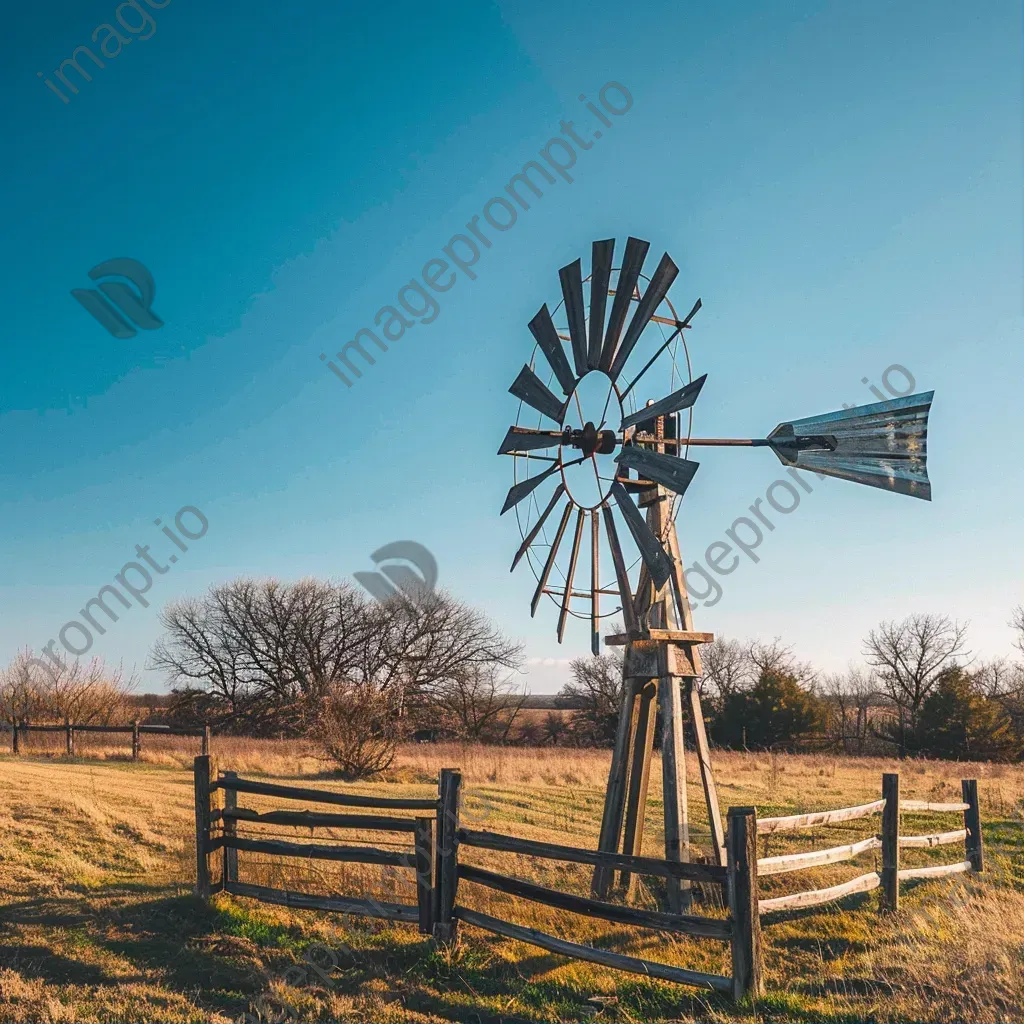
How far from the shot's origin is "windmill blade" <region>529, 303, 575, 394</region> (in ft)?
28.4

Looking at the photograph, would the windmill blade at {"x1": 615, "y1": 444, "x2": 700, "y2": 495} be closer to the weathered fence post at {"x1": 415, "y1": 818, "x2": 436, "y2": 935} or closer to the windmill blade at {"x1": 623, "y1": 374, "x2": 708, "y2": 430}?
the windmill blade at {"x1": 623, "y1": 374, "x2": 708, "y2": 430}

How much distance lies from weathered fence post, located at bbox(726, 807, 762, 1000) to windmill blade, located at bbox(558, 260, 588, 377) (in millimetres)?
4511

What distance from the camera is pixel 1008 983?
552 centimetres

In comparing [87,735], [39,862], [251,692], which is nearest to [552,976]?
[39,862]

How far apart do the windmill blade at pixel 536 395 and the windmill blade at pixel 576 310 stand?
1.46ft

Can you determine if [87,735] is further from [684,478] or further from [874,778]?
[684,478]

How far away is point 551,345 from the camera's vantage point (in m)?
8.76

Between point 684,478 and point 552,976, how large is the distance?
4013 mm

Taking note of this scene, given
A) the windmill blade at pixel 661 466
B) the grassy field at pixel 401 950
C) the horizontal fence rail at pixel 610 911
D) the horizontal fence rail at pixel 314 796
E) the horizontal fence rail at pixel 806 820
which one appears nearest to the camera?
the grassy field at pixel 401 950

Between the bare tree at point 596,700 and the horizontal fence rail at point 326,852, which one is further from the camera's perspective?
the bare tree at point 596,700

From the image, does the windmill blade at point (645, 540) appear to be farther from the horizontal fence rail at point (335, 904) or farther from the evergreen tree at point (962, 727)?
the evergreen tree at point (962, 727)

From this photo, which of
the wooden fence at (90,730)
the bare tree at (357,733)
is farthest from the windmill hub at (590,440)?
the wooden fence at (90,730)

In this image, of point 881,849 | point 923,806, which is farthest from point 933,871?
point 881,849

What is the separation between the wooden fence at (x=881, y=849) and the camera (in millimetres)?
6797
